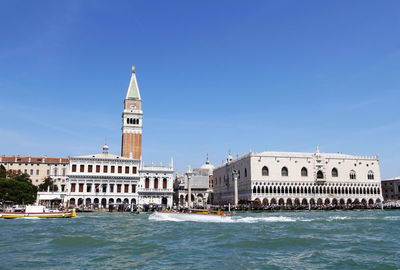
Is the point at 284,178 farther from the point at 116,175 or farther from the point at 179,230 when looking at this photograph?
the point at 179,230

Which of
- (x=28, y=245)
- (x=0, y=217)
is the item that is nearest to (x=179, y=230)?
(x=28, y=245)

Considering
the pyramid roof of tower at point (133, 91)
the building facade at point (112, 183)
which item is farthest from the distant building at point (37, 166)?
the building facade at point (112, 183)

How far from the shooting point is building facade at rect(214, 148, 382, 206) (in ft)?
236

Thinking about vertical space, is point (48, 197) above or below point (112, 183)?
below

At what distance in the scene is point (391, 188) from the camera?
9544 centimetres

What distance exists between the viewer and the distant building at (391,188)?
9294 cm

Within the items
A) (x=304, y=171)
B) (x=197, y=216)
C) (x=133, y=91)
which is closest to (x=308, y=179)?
(x=304, y=171)

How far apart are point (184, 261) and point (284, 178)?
60.1m

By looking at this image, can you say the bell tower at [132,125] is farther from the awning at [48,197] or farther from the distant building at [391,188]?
the distant building at [391,188]

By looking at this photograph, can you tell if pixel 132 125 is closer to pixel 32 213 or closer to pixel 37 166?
pixel 37 166

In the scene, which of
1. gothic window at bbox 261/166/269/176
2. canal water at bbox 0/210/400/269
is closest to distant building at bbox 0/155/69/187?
gothic window at bbox 261/166/269/176

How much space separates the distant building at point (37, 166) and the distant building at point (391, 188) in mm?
76824

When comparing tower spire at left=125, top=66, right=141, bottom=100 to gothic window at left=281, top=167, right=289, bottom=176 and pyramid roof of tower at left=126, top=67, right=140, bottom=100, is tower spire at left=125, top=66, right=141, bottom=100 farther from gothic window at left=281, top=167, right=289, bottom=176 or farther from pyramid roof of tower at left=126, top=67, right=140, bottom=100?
gothic window at left=281, top=167, right=289, bottom=176

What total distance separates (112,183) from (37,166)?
3558 centimetres
